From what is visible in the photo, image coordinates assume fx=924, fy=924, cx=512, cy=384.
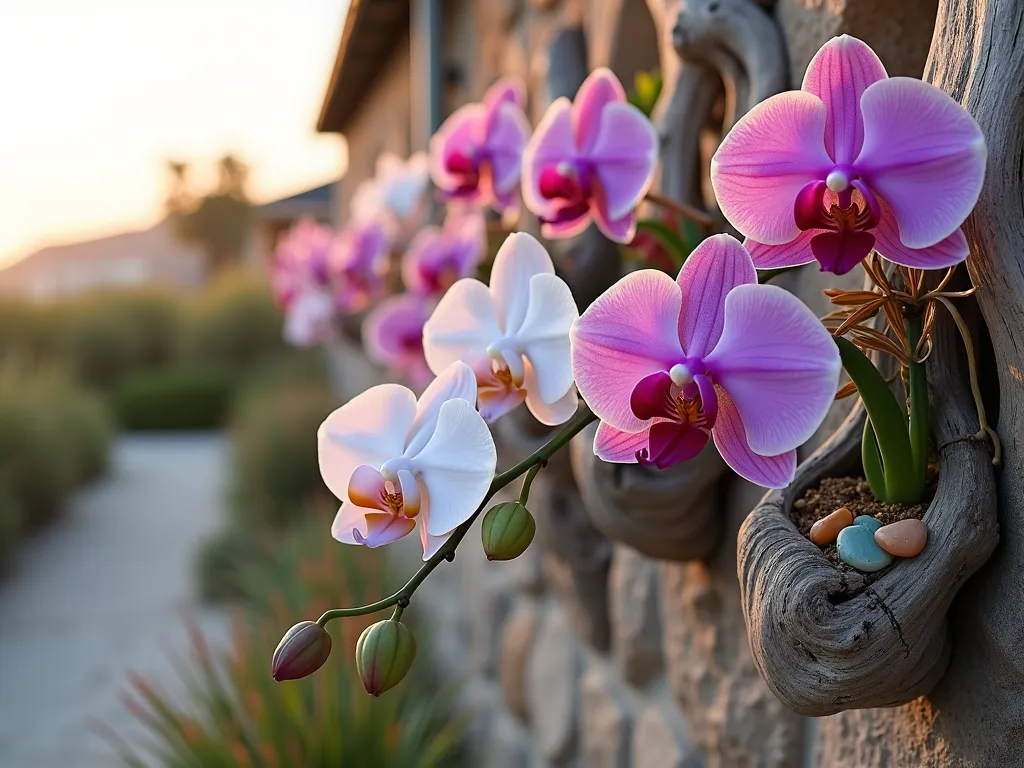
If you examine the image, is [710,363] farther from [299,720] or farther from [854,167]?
[299,720]

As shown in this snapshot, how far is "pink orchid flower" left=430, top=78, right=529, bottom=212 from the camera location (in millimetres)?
1271

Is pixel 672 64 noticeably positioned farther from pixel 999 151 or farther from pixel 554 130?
pixel 999 151

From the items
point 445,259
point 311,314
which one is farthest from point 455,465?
point 311,314

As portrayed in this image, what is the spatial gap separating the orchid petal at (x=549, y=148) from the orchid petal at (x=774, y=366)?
487mm

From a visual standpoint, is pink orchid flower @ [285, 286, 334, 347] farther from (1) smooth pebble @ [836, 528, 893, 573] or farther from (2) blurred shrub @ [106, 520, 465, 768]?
(1) smooth pebble @ [836, 528, 893, 573]

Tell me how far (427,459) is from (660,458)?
16cm

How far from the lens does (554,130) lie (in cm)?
97

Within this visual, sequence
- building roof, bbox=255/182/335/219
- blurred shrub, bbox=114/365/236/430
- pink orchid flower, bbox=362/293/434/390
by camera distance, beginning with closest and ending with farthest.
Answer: pink orchid flower, bbox=362/293/434/390
blurred shrub, bbox=114/365/236/430
building roof, bbox=255/182/335/219

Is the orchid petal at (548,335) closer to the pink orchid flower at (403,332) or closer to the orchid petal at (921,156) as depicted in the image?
the orchid petal at (921,156)

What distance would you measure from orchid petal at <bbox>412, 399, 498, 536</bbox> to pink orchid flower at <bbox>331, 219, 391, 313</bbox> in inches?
59.4

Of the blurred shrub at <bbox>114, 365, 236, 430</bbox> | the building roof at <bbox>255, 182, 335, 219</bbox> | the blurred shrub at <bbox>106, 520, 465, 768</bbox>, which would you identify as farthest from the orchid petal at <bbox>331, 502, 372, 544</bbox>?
the building roof at <bbox>255, 182, 335, 219</bbox>

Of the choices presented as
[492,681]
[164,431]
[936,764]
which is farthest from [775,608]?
[164,431]

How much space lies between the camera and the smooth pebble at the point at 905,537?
0.57m

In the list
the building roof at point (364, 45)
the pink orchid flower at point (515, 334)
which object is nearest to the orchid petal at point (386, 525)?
the pink orchid flower at point (515, 334)
